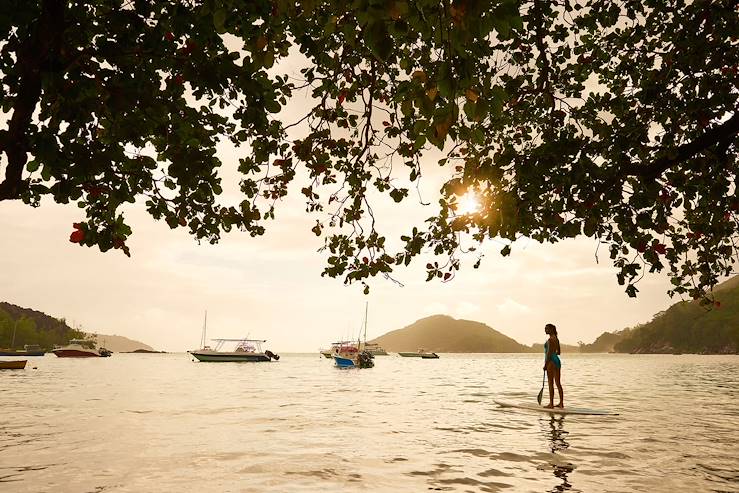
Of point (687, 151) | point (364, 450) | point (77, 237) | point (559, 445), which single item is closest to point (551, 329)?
point (559, 445)

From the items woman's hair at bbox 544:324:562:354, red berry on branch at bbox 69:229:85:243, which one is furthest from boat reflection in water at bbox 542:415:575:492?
red berry on branch at bbox 69:229:85:243

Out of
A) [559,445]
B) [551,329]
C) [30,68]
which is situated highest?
[30,68]

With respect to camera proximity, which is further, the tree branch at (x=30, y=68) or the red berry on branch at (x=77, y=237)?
the red berry on branch at (x=77, y=237)

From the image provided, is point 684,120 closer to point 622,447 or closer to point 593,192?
point 593,192

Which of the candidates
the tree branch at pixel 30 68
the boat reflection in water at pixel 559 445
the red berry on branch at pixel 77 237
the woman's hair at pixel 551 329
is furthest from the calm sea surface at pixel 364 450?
the tree branch at pixel 30 68

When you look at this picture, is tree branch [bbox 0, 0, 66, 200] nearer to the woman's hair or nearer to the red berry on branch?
the red berry on branch

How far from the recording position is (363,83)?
759cm

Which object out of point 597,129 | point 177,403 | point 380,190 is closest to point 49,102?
point 380,190

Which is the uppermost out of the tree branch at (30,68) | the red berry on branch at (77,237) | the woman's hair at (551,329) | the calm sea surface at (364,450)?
the tree branch at (30,68)

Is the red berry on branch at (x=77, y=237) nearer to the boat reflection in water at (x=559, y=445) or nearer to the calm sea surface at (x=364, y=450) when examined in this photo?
the calm sea surface at (x=364, y=450)

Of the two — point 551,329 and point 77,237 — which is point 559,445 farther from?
point 77,237

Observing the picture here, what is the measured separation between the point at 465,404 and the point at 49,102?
77.7 ft

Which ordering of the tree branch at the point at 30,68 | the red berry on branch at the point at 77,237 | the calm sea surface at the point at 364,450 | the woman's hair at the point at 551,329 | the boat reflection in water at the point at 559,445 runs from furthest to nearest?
the woman's hair at the point at 551,329 → the calm sea surface at the point at 364,450 → the boat reflection in water at the point at 559,445 → the red berry on branch at the point at 77,237 → the tree branch at the point at 30,68

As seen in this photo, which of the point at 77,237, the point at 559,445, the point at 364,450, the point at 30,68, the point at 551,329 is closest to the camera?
the point at 30,68
